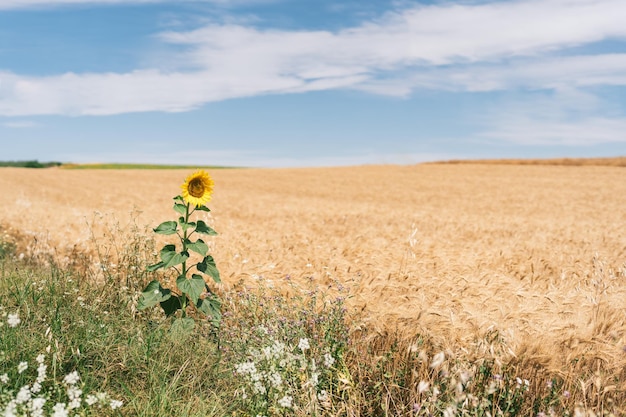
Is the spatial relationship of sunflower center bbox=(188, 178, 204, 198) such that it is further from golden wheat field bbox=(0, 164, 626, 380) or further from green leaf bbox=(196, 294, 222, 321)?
golden wheat field bbox=(0, 164, 626, 380)

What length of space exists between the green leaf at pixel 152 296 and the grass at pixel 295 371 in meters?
0.14

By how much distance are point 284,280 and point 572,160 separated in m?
44.6

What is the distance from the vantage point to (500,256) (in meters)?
7.05

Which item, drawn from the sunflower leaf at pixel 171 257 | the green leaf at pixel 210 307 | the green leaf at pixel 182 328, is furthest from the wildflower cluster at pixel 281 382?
the sunflower leaf at pixel 171 257

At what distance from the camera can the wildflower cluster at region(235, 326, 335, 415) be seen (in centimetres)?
343

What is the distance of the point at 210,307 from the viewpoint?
4.52m

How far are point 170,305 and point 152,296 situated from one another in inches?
10.4

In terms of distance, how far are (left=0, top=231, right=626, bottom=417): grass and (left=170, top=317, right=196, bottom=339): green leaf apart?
0.03 meters

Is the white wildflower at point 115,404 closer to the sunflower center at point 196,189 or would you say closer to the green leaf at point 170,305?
the green leaf at point 170,305

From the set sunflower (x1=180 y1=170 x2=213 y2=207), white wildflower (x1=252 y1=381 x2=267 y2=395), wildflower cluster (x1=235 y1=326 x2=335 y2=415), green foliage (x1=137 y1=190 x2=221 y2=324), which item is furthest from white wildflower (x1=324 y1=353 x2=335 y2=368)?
sunflower (x1=180 y1=170 x2=213 y2=207)

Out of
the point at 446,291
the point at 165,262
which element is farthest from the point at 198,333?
the point at 446,291

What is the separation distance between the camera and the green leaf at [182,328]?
4090mm

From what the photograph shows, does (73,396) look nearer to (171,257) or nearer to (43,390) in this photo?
(43,390)

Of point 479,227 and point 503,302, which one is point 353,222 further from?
point 503,302
